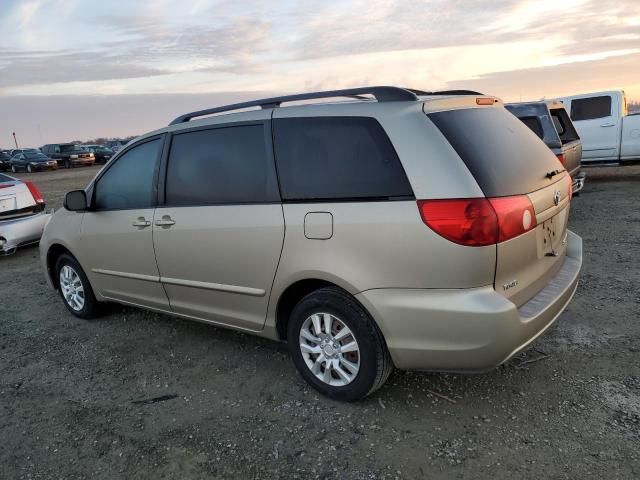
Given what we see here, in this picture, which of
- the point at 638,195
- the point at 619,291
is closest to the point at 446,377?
the point at 619,291

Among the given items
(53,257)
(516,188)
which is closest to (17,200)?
(53,257)

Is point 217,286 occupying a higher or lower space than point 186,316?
higher

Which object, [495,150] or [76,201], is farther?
[76,201]

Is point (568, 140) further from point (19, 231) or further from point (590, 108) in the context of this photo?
point (19, 231)

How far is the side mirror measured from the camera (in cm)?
427

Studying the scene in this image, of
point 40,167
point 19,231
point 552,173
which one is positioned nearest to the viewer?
point 552,173

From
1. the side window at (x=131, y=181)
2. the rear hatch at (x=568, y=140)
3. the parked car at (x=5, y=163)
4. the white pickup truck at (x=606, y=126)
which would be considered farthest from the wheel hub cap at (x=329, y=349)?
the parked car at (x=5, y=163)

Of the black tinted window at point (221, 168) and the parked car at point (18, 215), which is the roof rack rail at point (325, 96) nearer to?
the black tinted window at point (221, 168)

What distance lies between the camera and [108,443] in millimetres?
2912

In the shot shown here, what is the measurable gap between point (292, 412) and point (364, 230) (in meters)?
1.19

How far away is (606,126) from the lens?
1117 centimetres

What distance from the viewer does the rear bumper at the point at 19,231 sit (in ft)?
24.2

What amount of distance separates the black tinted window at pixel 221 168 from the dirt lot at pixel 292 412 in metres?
1.22

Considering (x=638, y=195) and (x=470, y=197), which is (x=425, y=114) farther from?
(x=638, y=195)
